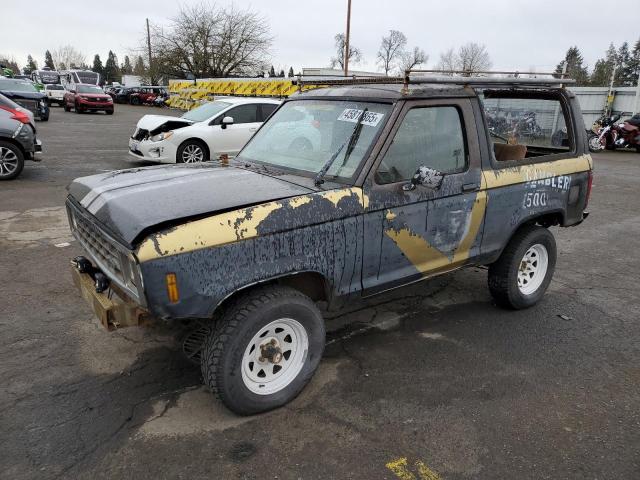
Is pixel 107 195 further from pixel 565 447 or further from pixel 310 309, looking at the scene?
pixel 565 447

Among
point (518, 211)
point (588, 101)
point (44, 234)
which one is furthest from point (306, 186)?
point (588, 101)

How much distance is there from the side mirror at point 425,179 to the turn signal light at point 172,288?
1.61 m

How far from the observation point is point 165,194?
290cm

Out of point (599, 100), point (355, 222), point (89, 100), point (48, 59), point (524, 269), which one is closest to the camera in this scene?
point (355, 222)

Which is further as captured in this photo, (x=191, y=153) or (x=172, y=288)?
(x=191, y=153)

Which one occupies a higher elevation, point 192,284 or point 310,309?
point 192,284

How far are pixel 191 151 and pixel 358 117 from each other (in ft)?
25.3

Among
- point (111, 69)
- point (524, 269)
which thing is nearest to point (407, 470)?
point (524, 269)

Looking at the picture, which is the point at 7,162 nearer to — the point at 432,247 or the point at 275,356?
the point at 275,356

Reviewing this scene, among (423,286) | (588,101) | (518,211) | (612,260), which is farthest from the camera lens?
(588,101)

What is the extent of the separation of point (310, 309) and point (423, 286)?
243 centimetres

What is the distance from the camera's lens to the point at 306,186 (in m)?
3.14

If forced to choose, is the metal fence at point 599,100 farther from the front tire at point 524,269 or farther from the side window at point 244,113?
the front tire at point 524,269

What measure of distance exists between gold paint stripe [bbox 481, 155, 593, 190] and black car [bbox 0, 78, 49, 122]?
2061cm
